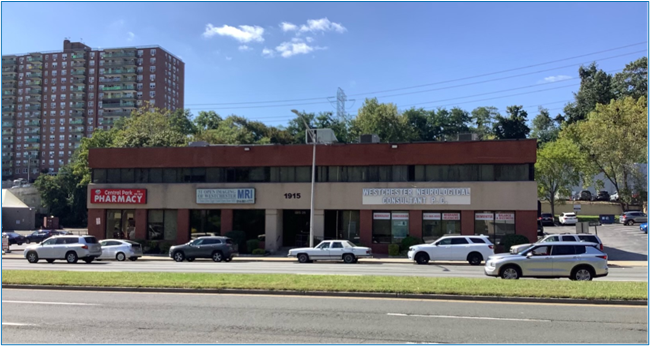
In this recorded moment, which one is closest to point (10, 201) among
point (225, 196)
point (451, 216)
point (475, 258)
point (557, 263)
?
point (225, 196)

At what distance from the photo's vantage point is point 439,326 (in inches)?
393

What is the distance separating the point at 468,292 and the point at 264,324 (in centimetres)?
580

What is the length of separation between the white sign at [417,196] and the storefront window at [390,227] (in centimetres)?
92

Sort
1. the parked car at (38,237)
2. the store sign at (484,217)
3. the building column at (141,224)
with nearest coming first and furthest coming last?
the store sign at (484,217)
the building column at (141,224)
the parked car at (38,237)

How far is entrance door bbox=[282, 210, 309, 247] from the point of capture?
127ft

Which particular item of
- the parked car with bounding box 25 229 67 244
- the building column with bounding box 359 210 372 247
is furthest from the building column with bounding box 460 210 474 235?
Result: the parked car with bounding box 25 229 67 244

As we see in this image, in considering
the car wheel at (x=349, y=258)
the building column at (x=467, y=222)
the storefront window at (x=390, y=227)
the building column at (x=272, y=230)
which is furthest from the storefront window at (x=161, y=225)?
the building column at (x=467, y=222)

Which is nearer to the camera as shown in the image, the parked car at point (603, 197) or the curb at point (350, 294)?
the curb at point (350, 294)

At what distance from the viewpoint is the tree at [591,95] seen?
92.6m

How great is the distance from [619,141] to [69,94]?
132871 mm

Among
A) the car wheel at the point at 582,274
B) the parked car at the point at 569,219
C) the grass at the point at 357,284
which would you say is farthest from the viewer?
the parked car at the point at 569,219

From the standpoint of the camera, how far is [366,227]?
1433 inches

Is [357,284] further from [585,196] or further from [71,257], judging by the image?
[585,196]

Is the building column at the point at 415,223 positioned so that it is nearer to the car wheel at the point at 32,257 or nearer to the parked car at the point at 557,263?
the parked car at the point at 557,263
